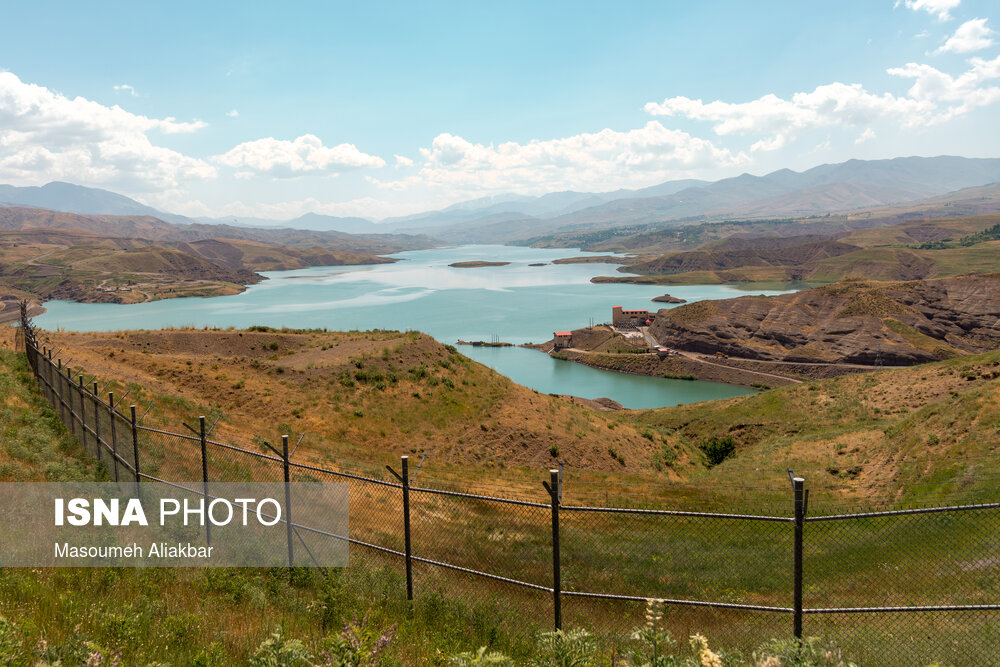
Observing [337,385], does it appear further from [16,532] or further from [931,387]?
[931,387]

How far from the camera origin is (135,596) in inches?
251

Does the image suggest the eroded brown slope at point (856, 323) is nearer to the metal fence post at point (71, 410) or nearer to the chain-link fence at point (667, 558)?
the chain-link fence at point (667, 558)

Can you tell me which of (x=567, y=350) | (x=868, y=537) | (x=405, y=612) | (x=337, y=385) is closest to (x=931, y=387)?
(x=868, y=537)

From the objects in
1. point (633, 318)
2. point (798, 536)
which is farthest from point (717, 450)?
point (633, 318)

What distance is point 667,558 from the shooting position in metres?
11.2

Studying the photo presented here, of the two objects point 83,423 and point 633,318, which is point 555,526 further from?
point 633,318

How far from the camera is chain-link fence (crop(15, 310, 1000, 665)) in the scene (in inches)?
255

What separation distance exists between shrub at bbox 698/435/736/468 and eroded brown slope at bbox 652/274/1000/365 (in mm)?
57377

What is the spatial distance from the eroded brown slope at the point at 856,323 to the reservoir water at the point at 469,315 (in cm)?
1432

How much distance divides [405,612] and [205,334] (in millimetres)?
34869

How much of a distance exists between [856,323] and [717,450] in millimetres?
65034

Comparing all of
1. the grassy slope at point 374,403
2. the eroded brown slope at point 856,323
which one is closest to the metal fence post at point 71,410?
the grassy slope at point 374,403
